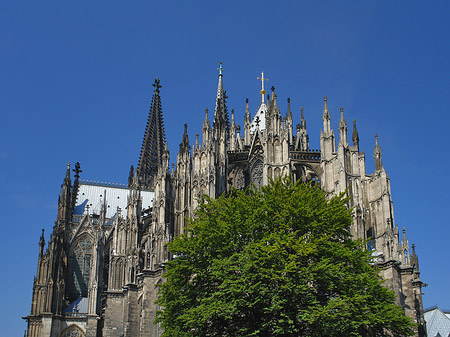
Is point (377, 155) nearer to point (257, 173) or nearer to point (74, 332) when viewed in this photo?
point (257, 173)

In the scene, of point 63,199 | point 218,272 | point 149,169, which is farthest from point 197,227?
point 149,169

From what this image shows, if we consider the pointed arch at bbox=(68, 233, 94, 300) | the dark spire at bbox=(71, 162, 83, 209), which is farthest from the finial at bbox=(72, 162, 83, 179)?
the pointed arch at bbox=(68, 233, 94, 300)

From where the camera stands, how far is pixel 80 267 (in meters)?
60.2

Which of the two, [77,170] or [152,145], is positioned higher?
[152,145]

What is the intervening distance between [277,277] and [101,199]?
153ft

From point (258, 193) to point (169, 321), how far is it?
8.29m

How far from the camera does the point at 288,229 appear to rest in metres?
29.5

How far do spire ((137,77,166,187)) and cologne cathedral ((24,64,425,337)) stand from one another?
1981 cm

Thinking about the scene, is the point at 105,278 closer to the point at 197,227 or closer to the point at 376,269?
the point at 197,227

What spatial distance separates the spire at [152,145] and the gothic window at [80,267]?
757 inches

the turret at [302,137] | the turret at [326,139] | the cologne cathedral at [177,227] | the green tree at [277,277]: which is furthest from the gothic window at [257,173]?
the green tree at [277,277]

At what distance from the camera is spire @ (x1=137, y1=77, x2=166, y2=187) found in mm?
83287

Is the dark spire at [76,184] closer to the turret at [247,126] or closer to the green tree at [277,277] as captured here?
the turret at [247,126]

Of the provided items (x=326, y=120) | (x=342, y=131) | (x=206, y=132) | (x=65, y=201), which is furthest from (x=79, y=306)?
(x=342, y=131)
